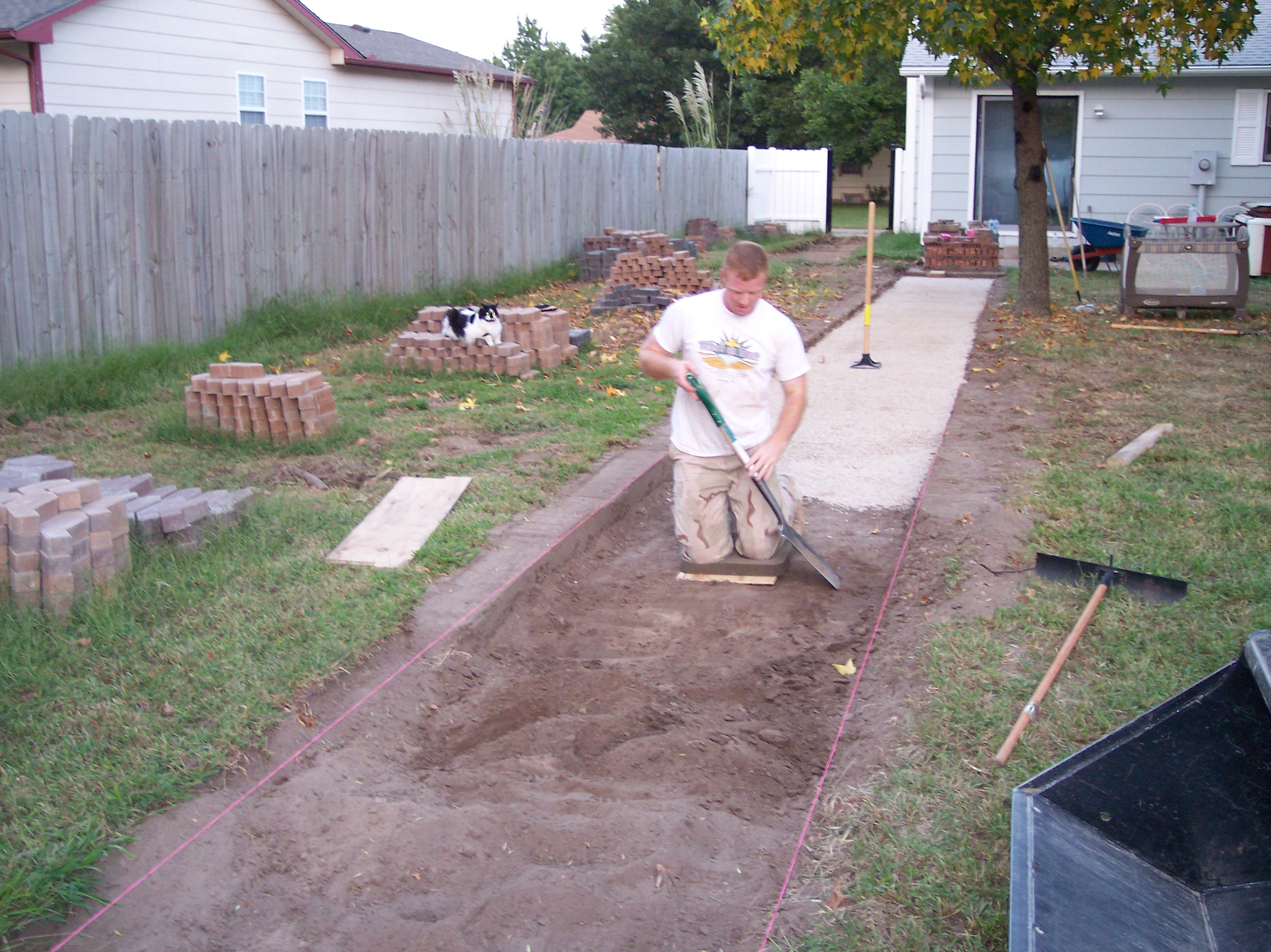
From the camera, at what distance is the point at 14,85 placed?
13.9m

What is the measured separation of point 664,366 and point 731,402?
1.26 feet

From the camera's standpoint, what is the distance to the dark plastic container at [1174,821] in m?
2.86

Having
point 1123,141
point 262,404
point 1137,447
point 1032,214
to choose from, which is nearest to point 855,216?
point 1123,141

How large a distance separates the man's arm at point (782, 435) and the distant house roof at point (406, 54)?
51.5ft

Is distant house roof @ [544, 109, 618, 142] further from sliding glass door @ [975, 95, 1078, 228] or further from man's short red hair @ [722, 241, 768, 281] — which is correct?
man's short red hair @ [722, 241, 768, 281]

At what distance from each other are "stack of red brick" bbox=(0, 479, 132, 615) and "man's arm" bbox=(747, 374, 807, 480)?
2819 millimetres

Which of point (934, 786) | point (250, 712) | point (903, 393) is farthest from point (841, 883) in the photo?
point (903, 393)

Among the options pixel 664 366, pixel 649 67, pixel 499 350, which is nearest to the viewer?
pixel 664 366

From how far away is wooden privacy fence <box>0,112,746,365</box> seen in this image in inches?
345

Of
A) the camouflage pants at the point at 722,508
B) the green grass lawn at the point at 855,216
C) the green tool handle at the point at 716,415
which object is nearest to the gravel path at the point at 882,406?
the camouflage pants at the point at 722,508

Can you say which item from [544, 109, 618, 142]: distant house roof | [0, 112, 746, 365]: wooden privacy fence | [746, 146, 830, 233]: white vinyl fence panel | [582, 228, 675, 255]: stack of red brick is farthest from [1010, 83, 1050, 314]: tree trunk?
[544, 109, 618, 142]: distant house roof

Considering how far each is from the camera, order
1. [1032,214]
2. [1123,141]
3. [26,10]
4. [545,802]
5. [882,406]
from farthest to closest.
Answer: [1123,141] → [26,10] → [1032,214] → [882,406] → [545,802]

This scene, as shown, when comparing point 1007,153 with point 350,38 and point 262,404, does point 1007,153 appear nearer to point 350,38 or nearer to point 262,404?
point 350,38

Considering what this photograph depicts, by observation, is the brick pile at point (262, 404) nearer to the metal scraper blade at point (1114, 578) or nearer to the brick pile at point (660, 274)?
the metal scraper blade at point (1114, 578)
